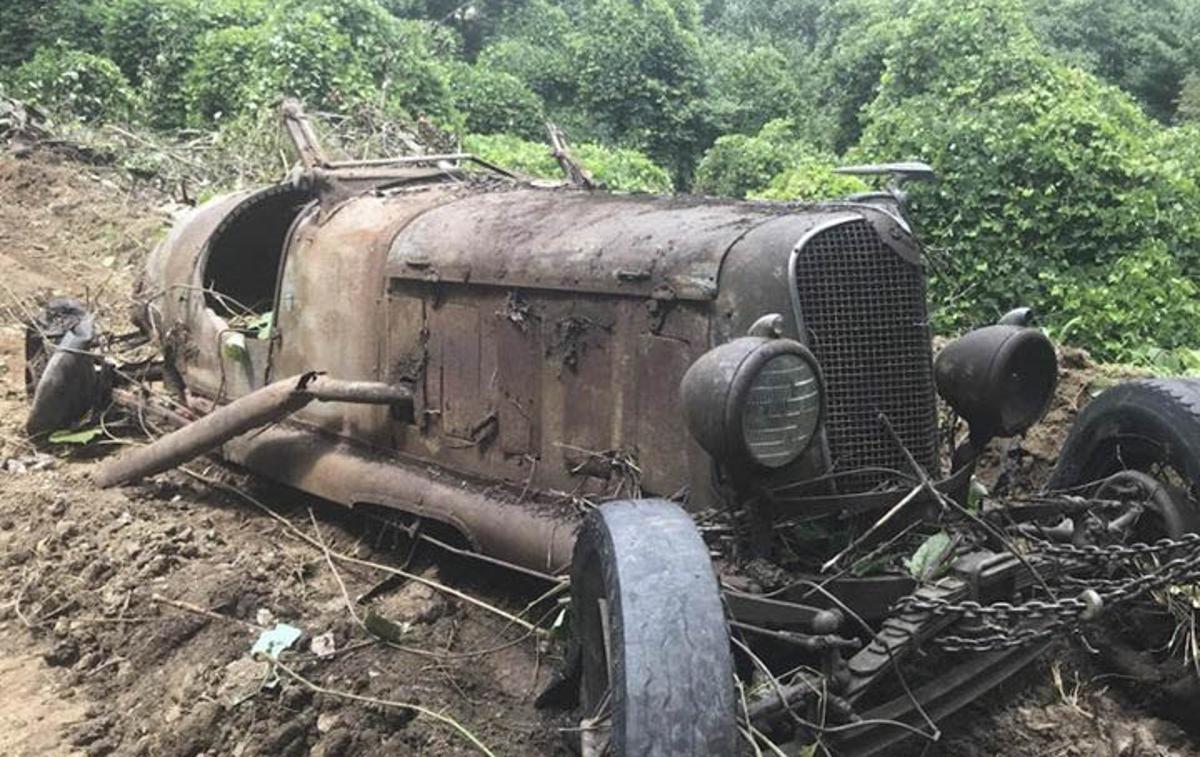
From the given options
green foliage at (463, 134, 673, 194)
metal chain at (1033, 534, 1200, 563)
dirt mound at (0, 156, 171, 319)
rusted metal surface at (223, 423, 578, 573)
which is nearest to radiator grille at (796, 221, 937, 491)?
metal chain at (1033, 534, 1200, 563)

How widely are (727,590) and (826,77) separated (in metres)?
18.0

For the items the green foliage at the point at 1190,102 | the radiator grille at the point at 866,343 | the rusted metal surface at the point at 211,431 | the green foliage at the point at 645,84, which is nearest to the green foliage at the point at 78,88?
the green foliage at the point at 645,84

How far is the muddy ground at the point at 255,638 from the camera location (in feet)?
12.8

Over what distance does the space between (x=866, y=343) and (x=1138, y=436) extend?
4.06 feet

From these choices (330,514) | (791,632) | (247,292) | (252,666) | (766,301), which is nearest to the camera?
(791,632)

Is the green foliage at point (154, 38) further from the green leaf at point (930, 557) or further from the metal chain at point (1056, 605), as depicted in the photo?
the metal chain at point (1056, 605)

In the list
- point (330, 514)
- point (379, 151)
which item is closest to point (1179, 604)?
point (330, 514)

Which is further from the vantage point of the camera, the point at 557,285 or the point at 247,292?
the point at 247,292

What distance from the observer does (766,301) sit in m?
3.70

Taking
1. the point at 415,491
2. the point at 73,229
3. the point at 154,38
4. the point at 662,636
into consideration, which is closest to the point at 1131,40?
the point at 154,38

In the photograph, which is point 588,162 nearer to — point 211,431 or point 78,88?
point 78,88

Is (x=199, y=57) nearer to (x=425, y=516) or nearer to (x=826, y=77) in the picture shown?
(x=826, y=77)

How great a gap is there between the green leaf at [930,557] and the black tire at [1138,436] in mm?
1038

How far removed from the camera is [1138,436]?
4.27 m
